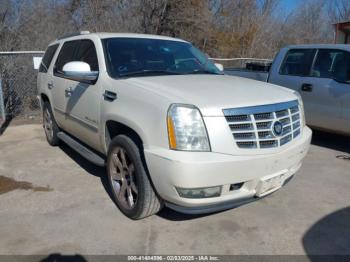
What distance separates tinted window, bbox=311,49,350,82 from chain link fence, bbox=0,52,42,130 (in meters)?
6.25

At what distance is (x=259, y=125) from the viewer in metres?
3.15

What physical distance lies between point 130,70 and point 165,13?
1540 centimetres

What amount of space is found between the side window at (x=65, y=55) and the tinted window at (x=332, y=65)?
3.99m

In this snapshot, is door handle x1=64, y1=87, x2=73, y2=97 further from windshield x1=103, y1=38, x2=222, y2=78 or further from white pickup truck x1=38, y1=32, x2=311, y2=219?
windshield x1=103, y1=38, x2=222, y2=78

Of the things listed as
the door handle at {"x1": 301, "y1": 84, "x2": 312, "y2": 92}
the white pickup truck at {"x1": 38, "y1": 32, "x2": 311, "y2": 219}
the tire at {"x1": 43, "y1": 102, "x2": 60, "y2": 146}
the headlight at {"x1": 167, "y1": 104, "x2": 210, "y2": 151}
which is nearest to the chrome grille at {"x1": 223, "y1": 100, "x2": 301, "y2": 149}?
the white pickup truck at {"x1": 38, "y1": 32, "x2": 311, "y2": 219}

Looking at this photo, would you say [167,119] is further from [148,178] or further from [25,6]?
[25,6]

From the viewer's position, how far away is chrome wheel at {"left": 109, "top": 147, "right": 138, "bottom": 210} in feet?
11.7

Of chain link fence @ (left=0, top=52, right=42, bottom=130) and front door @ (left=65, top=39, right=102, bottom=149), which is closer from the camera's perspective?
front door @ (left=65, top=39, right=102, bottom=149)

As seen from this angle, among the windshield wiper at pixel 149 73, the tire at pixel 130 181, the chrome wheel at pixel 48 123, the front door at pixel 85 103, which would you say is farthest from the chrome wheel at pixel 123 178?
the chrome wheel at pixel 48 123

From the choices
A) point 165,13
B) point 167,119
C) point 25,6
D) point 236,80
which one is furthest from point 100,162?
point 165,13

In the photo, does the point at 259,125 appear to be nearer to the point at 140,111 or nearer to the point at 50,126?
the point at 140,111

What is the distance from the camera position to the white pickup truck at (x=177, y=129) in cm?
296

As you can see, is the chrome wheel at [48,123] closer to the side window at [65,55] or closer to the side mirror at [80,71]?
the side window at [65,55]

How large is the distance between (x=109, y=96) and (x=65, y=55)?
6.69 ft
